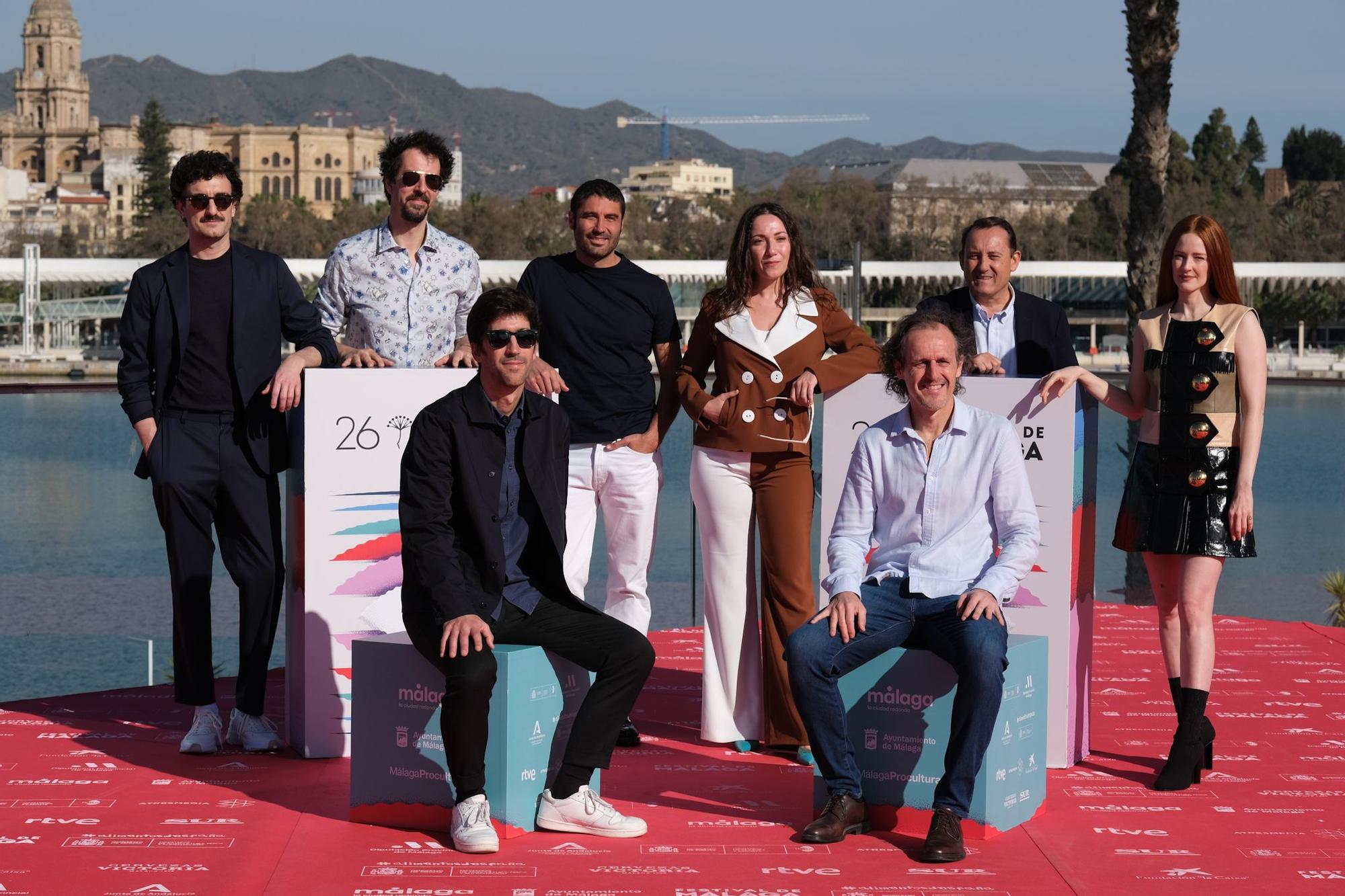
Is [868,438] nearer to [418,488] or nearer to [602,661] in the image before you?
[602,661]

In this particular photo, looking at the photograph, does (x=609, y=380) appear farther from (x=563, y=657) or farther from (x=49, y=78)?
(x=49, y=78)

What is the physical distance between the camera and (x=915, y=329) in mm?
3742

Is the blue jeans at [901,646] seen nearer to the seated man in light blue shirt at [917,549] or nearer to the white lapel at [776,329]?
the seated man in light blue shirt at [917,549]

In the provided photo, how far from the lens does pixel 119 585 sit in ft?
37.9

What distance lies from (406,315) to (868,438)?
1457 mm

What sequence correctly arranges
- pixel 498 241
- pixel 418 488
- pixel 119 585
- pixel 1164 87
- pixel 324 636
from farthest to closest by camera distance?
pixel 498 241 < pixel 119 585 < pixel 1164 87 < pixel 324 636 < pixel 418 488

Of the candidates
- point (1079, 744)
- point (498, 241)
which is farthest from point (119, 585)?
point (498, 241)

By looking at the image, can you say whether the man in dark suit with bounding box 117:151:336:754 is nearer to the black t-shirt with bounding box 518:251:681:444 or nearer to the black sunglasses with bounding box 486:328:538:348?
the black t-shirt with bounding box 518:251:681:444

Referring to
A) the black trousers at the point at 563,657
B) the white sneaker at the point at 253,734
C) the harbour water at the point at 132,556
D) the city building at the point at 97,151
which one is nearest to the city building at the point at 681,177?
the city building at the point at 97,151

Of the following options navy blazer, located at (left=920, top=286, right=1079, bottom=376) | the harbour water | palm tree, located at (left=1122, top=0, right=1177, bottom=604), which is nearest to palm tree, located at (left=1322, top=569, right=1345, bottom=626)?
the harbour water

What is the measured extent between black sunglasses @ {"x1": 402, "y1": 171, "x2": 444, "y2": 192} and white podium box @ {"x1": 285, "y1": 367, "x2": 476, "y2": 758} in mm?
524

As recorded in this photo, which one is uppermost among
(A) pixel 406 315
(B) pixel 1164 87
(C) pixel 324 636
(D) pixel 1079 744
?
(B) pixel 1164 87

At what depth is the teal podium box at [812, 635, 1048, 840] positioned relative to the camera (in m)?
3.62

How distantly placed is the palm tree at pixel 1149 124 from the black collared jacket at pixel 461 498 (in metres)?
6.78
